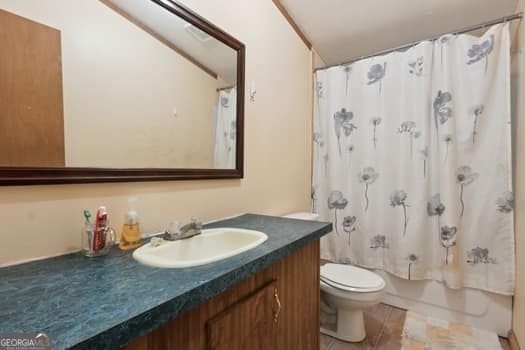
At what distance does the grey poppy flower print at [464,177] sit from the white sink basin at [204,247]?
1.51 metres

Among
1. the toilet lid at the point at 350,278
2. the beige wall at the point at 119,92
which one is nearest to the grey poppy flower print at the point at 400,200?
the toilet lid at the point at 350,278

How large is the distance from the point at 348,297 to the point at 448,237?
0.85 metres

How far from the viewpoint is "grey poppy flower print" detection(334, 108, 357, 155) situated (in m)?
2.15

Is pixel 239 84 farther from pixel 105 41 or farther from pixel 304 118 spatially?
pixel 304 118

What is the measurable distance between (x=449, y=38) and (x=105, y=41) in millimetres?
2068

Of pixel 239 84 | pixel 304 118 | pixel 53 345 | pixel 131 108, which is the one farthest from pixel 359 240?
pixel 53 345

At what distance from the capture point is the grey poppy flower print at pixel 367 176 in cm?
204

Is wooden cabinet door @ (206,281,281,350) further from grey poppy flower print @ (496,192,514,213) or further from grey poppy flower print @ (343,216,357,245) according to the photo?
grey poppy flower print @ (496,192,514,213)

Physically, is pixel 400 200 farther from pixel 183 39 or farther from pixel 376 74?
pixel 183 39

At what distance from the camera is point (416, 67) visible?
6.11 feet

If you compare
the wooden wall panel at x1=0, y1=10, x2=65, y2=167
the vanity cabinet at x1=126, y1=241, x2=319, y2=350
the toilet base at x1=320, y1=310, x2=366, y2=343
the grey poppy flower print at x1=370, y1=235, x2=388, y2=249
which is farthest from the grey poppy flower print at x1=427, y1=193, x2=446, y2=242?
the wooden wall panel at x1=0, y1=10, x2=65, y2=167

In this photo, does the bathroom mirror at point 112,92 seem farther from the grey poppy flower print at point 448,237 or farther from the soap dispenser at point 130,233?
the grey poppy flower print at point 448,237

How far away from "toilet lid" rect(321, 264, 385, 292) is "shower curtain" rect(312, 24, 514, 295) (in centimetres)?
38

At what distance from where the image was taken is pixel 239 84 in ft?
4.83
